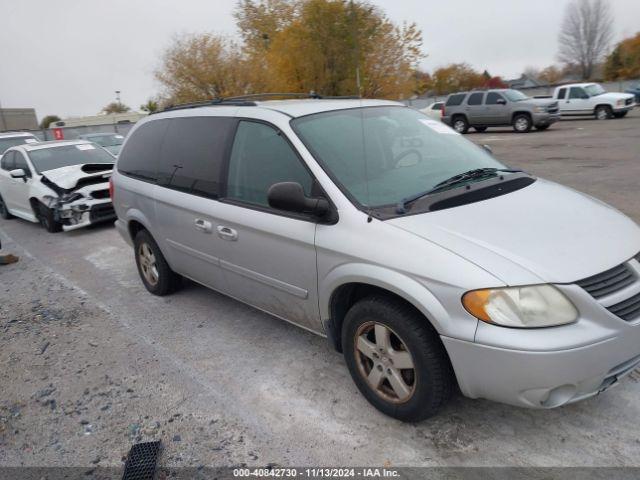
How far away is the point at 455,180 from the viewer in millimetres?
3156

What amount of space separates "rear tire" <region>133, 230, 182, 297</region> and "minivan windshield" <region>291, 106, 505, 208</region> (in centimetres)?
219

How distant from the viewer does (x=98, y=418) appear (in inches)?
121

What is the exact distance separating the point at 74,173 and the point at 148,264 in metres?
4.56

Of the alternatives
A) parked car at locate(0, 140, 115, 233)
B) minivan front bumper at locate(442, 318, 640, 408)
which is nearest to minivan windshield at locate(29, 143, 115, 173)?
parked car at locate(0, 140, 115, 233)

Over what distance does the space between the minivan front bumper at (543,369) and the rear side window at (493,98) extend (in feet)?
64.8

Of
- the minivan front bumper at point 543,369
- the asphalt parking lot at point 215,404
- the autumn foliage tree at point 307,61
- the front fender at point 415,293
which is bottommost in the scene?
the asphalt parking lot at point 215,404

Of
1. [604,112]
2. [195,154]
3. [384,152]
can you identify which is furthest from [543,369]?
[604,112]

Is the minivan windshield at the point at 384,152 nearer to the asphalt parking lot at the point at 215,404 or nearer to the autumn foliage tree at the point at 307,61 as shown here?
the asphalt parking lot at the point at 215,404

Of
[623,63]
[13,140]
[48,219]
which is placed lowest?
[48,219]

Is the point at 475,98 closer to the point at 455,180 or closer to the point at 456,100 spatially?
the point at 456,100

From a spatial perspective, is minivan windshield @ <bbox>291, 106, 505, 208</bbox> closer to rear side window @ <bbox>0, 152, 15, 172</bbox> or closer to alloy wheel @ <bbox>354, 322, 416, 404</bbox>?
alloy wheel @ <bbox>354, 322, 416, 404</bbox>

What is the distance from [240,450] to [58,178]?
7.34 meters

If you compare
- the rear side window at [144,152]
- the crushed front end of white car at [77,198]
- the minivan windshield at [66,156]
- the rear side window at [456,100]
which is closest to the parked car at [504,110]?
the rear side window at [456,100]

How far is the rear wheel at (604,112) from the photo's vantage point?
71.8 feet
